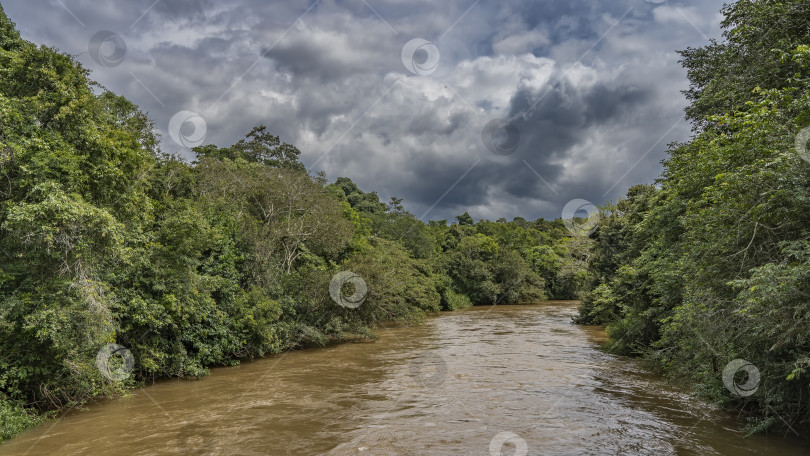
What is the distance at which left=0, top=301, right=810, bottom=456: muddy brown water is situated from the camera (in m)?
9.17

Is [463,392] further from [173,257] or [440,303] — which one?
[440,303]

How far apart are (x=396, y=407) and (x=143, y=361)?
8.02 meters

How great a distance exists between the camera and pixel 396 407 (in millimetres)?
12312

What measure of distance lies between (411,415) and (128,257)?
336 inches

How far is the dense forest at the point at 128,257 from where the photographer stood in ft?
33.4

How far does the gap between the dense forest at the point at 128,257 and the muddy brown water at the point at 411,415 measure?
1.31 meters

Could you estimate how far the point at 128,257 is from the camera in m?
12.2

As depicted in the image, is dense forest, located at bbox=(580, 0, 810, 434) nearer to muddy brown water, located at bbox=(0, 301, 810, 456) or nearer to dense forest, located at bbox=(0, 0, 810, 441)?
dense forest, located at bbox=(0, 0, 810, 441)

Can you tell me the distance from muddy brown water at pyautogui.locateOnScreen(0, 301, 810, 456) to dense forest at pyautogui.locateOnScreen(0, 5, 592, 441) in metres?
1.31

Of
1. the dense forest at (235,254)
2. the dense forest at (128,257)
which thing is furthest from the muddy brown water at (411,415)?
the dense forest at (128,257)

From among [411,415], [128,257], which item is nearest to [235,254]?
[128,257]

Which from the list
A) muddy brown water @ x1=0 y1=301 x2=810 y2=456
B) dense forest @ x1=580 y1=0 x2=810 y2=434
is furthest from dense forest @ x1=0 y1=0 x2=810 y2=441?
muddy brown water @ x1=0 y1=301 x2=810 y2=456

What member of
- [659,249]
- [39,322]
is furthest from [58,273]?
[659,249]

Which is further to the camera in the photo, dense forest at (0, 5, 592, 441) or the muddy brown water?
dense forest at (0, 5, 592, 441)
